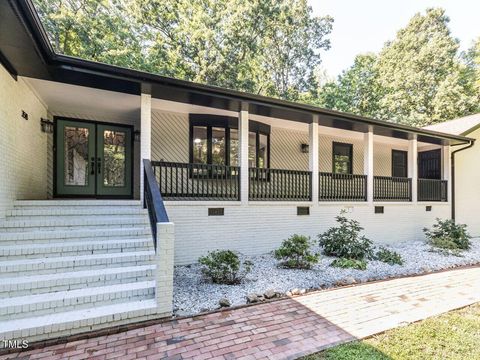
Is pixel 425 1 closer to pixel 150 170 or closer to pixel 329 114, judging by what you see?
pixel 329 114

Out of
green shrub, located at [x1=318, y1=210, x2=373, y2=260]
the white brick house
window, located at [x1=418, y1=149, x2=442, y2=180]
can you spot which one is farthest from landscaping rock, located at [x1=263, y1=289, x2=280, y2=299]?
window, located at [x1=418, y1=149, x2=442, y2=180]

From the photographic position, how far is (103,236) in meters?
4.51

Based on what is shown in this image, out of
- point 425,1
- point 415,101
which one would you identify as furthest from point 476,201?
point 425,1

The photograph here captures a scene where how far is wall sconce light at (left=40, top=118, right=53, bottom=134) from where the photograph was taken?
21.4ft

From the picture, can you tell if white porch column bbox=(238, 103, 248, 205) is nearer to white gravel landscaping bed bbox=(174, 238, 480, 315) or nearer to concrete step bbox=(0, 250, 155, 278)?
white gravel landscaping bed bbox=(174, 238, 480, 315)

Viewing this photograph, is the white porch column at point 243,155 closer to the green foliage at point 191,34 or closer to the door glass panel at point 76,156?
the door glass panel at point 76,156

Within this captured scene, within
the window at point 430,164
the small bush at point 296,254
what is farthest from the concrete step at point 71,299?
the window at point 430,164

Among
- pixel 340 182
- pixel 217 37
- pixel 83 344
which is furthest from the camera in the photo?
pixel 217 37

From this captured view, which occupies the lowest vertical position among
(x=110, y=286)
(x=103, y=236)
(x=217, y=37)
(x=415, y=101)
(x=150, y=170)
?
(x=110, y=286)

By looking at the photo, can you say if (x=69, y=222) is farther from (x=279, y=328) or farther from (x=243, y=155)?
(x=243, y=155)

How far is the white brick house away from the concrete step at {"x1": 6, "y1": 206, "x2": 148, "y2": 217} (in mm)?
27

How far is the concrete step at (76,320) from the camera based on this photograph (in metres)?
2.83

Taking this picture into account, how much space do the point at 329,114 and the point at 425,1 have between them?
19.1 metres

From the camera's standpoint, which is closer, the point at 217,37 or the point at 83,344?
the point at 83,344
